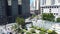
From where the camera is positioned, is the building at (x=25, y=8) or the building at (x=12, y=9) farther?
the building at (x=25, y=8)

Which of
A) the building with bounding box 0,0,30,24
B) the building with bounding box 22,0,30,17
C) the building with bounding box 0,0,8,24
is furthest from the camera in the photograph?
the building with bounding box 22,0,30,17

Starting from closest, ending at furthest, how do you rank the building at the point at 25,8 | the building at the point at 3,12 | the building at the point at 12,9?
the building at the point at 3,12, the building at the point at 12,9, the building at the point at 25,8

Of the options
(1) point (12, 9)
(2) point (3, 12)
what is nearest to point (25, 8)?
(1) point (12, 9)

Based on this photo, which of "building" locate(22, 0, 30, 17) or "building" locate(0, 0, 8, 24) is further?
"building" locate(22, 0, 30, 17)

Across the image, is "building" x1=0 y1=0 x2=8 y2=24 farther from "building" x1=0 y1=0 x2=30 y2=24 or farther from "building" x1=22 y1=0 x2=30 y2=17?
"building" x1=22 y1=0 x2=30 y2=17

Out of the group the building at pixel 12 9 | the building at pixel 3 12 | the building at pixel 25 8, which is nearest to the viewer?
the building at pixel 3 12

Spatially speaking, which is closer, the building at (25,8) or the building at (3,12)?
the building at (3,12)

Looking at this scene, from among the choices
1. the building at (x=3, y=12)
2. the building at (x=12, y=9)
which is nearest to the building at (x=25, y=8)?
the building at (x=12, y=9)

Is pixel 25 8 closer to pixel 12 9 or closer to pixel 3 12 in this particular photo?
pixel 12 9

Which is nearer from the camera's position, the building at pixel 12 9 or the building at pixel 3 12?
the building at pixel 3 12

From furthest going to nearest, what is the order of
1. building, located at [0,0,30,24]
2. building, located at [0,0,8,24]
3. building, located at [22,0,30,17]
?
building, located at [22,0,30,17], building, located at [0,0,30,24], building, located at [0,0,8,24]

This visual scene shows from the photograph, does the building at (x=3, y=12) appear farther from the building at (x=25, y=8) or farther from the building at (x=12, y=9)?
the building at (x=25, y=8)

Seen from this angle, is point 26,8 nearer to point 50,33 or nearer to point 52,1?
point 52,1

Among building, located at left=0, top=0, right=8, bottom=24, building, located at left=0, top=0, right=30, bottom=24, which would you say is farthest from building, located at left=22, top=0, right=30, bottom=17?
building, located at left=0, top=0, right=8, bottom=24
